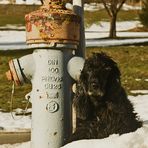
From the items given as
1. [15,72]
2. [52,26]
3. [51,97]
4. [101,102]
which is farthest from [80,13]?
[101,102]

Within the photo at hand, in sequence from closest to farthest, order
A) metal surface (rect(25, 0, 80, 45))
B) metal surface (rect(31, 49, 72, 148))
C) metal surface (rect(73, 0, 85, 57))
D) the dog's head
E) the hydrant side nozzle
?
the dog's head
metal surface (rect(25, 0, 80, 45))
metal surface (rect(31, 49, 72, 148))
the hydrant side nozzle
metal surface (rect(73, 0, 85, 57))

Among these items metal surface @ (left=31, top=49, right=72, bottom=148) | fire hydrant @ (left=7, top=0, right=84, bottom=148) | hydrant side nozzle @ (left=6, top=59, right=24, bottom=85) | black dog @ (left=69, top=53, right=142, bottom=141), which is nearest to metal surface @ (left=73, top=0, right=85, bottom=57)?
fire hydrant @ (left=7, top=0, right=84, bottom=148)

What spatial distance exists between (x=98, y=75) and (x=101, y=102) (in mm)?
283

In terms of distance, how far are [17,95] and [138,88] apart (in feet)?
10.1

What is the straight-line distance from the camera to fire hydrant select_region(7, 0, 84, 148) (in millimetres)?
5477

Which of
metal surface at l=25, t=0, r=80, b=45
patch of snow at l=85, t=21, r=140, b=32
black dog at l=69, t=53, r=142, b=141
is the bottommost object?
patch of snow at l=85, t=21, r=140, b=32

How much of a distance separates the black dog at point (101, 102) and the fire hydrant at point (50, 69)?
20 centimetres

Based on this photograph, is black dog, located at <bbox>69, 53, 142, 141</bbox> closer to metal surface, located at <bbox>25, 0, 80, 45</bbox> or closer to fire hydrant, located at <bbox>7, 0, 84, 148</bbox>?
fire hydrant, located at <bbox>7, 0, 84, 148</bbox>

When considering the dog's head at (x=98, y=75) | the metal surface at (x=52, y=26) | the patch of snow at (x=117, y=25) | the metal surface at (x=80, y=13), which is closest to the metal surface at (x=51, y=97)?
the metal surface at (x=52, y=26)

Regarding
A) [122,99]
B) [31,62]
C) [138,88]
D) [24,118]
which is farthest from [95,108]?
[138,88]

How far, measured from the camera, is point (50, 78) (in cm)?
556

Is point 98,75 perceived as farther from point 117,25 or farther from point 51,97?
point 117,25

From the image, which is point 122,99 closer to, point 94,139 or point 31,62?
point 94,139

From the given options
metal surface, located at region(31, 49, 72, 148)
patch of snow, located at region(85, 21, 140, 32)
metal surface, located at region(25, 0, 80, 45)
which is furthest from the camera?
patch of snow, located at region(85, 21, 140, 32)
